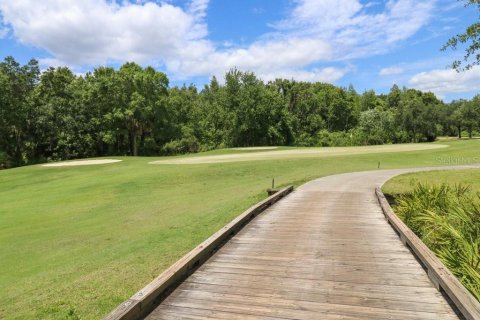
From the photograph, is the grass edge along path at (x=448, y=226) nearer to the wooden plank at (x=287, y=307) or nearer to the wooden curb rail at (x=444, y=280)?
the wooden curb rail at (x=444, y=280)

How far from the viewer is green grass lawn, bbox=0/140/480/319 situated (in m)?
6.55

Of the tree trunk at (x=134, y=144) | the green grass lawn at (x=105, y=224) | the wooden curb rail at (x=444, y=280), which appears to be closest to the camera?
the wooden curb rail at (x=444, y=280)

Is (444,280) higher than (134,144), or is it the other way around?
(134,144)

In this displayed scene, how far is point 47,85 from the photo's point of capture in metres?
58.9

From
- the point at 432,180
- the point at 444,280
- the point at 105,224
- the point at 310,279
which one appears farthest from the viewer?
the point at 432,180

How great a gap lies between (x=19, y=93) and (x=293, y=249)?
55469mm

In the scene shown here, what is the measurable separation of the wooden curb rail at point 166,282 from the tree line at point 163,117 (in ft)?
170

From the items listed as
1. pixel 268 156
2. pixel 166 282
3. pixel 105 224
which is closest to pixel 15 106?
pixel 268 156

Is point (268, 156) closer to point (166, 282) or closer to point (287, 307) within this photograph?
point (166, 282)

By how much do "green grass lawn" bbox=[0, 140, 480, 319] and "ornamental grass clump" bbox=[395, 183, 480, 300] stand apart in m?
4.70

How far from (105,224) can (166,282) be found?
28.9 ft

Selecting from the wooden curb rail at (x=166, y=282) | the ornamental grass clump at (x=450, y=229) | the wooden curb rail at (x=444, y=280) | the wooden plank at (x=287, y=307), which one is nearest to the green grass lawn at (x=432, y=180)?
the ornamental grass clump at (x=450, y=229)

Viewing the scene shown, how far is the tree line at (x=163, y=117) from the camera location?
179 feet

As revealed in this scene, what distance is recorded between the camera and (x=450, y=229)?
695cm
